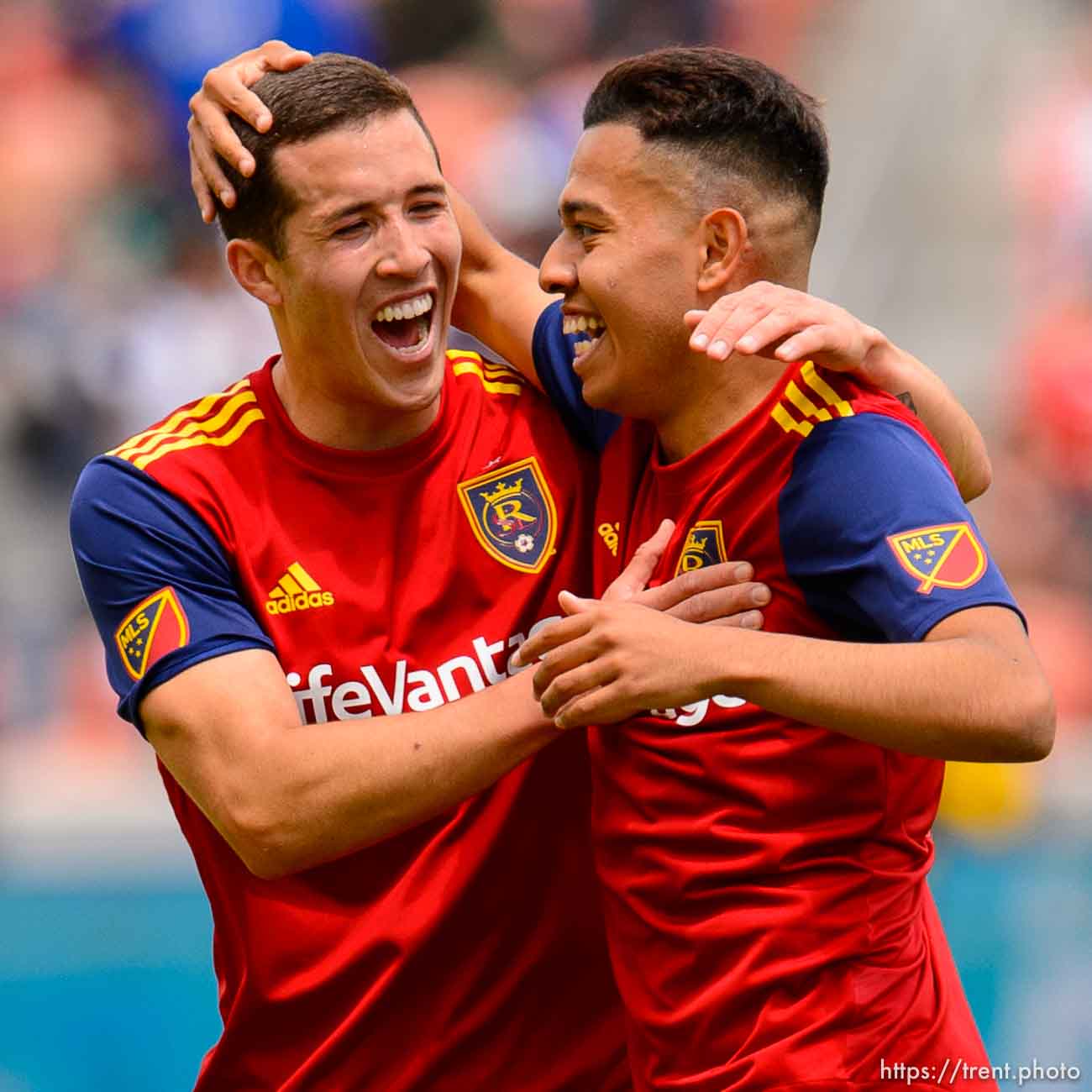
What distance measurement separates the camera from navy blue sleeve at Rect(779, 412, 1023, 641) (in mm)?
2971

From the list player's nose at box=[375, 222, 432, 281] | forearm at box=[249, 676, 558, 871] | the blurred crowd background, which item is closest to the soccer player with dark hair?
forearm at box=[249, 676, 558, 871]

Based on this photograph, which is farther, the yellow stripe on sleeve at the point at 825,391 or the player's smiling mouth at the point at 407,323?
the player's smiling mouth at the point at 407,323

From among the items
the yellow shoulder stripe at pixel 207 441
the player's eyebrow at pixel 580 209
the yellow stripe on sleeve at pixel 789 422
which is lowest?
the yellow stripe on sleeve at pixel 789 422

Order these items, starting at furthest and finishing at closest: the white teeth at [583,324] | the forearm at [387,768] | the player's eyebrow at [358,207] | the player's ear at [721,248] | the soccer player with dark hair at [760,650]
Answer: the player's eyebrow at [358,207] < the white teeth at [583,324] < the player's ear at [721,248] < the forearm at [387,768] < the soccer player with dark hair at [760,650]

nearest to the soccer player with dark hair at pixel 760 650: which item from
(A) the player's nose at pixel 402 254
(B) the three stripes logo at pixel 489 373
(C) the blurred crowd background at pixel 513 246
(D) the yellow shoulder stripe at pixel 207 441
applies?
(A) the player's nose at pixel 402 254

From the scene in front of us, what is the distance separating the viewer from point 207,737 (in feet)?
11.0

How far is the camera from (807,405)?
3.23 meters

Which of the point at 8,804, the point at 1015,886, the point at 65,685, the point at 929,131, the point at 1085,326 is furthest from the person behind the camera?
the point at 929,131

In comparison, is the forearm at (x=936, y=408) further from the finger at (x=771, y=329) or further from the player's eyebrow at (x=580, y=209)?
the player's eyebrow at (x=580, y=209)

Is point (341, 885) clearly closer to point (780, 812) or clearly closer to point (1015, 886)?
point (780, 812)

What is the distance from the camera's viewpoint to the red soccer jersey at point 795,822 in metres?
3.08

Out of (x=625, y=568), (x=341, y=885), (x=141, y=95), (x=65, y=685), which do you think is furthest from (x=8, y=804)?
(x=625, y=568)

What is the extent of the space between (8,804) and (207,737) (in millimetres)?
5488

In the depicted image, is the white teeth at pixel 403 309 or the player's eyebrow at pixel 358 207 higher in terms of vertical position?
the player's eyebrow at pixel 358 207
